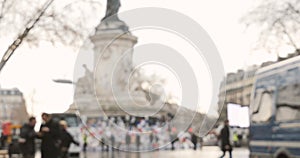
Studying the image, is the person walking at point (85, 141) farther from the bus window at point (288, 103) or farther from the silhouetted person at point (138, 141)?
the bus window at point (288, 103)

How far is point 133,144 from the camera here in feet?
130

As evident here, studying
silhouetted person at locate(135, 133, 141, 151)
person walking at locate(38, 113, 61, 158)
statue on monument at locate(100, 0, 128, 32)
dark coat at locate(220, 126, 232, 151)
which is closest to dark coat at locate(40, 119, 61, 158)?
person walking at locate(38, 113, 61, 158)

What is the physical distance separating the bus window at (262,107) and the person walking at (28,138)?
185 inches

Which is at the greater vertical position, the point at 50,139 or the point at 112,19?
the point at 112,19

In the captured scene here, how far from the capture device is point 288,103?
12.0 metres

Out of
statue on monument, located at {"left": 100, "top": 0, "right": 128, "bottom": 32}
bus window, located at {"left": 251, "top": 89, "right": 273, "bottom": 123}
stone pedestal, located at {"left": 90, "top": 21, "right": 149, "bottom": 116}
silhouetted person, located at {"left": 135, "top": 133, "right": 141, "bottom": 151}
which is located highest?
statue on monument, located at {"left": 100, "top": 0, "right": 128, "bottom": 32}

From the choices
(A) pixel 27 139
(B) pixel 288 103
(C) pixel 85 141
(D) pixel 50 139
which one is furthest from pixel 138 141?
(B) pixel 288 103

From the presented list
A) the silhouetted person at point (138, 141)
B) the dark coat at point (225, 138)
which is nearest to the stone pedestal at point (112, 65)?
the silhouetted person at point (138, 141)

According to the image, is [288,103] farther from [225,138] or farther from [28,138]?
[225,138]

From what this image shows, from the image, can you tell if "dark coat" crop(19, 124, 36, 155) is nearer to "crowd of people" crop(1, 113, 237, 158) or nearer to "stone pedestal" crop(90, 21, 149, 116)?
"crowd of people" crop(1, 113, 237, 158)

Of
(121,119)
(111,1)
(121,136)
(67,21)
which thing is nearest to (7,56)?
(67,21)

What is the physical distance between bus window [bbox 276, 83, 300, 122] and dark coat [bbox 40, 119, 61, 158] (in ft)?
14.2

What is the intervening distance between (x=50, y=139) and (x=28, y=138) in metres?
1.37

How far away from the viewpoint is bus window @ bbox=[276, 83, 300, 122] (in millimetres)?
11578
